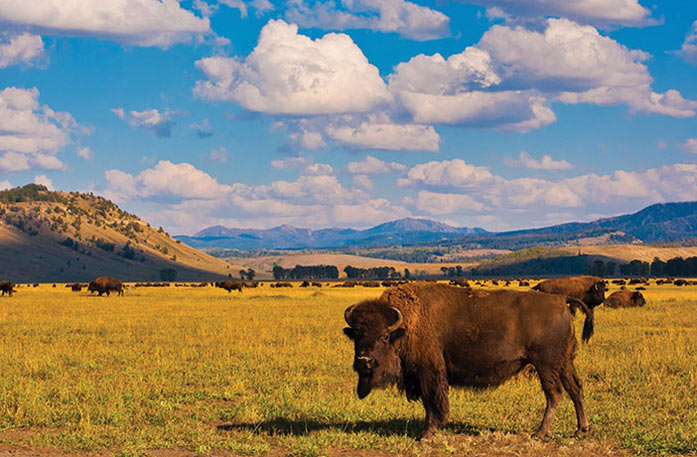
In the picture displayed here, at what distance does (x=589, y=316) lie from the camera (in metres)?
11.9

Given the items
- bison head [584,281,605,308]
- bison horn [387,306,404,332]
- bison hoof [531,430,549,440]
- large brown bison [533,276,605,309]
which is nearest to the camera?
bison horn [387,306,404,332]

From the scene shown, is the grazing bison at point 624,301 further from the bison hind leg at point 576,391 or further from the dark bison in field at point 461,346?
the dark bison in field at point 461,346

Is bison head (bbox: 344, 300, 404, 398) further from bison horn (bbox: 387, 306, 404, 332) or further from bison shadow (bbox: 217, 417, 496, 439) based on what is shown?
bison shadow (bbox: 217, 417, 496, 439)

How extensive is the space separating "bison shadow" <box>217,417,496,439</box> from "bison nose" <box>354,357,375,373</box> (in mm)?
1377

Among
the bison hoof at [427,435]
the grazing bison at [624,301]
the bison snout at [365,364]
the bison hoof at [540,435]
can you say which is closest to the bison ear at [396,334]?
the bison snout at [365,364]

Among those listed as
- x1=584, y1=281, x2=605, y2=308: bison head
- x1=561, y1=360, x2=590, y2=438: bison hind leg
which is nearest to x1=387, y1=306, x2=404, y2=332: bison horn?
x1=561, y1=360, x2=590, y2=438: bison hind leg

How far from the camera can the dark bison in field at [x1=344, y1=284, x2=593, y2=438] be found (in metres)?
10.6

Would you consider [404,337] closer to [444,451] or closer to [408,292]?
[408,292]

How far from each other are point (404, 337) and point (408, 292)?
82cm

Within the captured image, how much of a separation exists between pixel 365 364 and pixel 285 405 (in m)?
3.43

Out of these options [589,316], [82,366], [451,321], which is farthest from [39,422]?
[589,316]

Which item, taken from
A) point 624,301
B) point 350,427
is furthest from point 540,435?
point 624,301

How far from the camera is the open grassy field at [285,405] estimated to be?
1055 centimetres

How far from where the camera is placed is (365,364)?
1047cm
